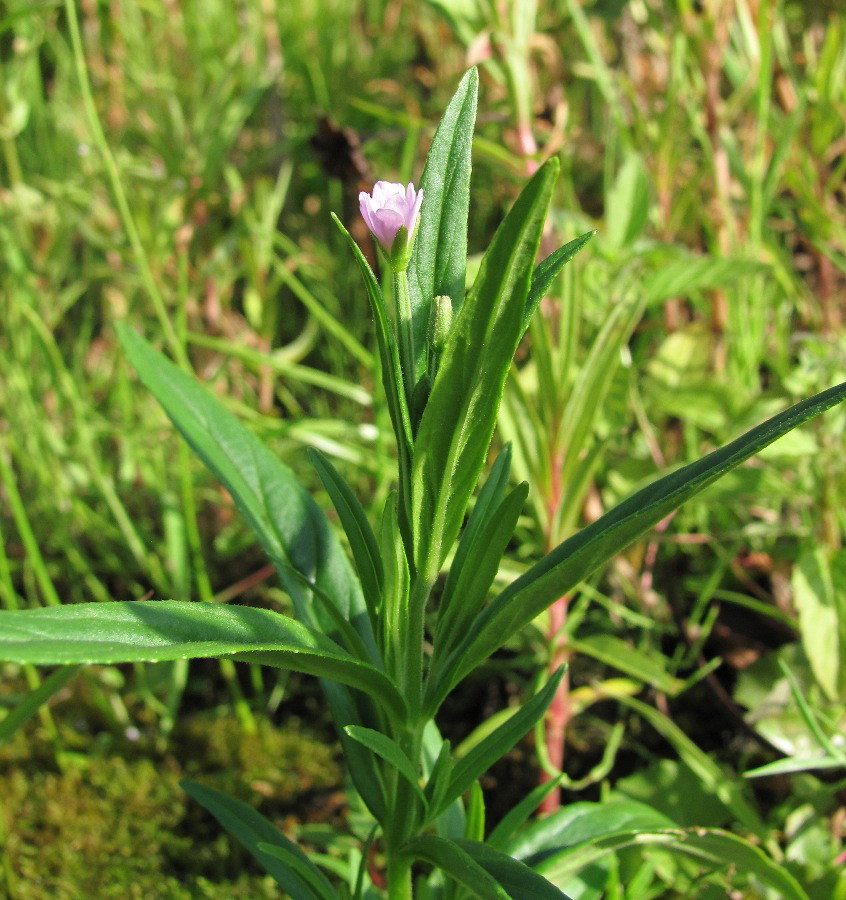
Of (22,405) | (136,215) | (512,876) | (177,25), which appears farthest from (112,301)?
(512,876)

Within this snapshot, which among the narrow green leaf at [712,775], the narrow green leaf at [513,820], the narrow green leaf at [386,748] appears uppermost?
the narrow green leaf at [386,748]

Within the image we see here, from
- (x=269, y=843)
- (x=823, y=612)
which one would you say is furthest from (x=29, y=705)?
(x=823, y=612)

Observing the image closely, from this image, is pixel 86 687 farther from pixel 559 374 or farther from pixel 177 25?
pixel 177 25

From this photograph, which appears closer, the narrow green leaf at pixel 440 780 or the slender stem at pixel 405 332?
the slender stem at pixel 405 332

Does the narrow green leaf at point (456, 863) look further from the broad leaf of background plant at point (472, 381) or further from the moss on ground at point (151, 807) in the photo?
the moss on ground at point (151, 807)

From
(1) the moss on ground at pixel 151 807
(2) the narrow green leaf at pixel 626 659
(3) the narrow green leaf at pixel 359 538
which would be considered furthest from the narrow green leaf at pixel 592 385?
(1) the moss on ground at pixel 151 807

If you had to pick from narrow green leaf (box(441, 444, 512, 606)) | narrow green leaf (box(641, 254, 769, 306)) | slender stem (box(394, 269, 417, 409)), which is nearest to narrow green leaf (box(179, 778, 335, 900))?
narrow green leaf (box(441, 444, 512, 606))

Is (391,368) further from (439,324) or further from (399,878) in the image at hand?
(399,878)
